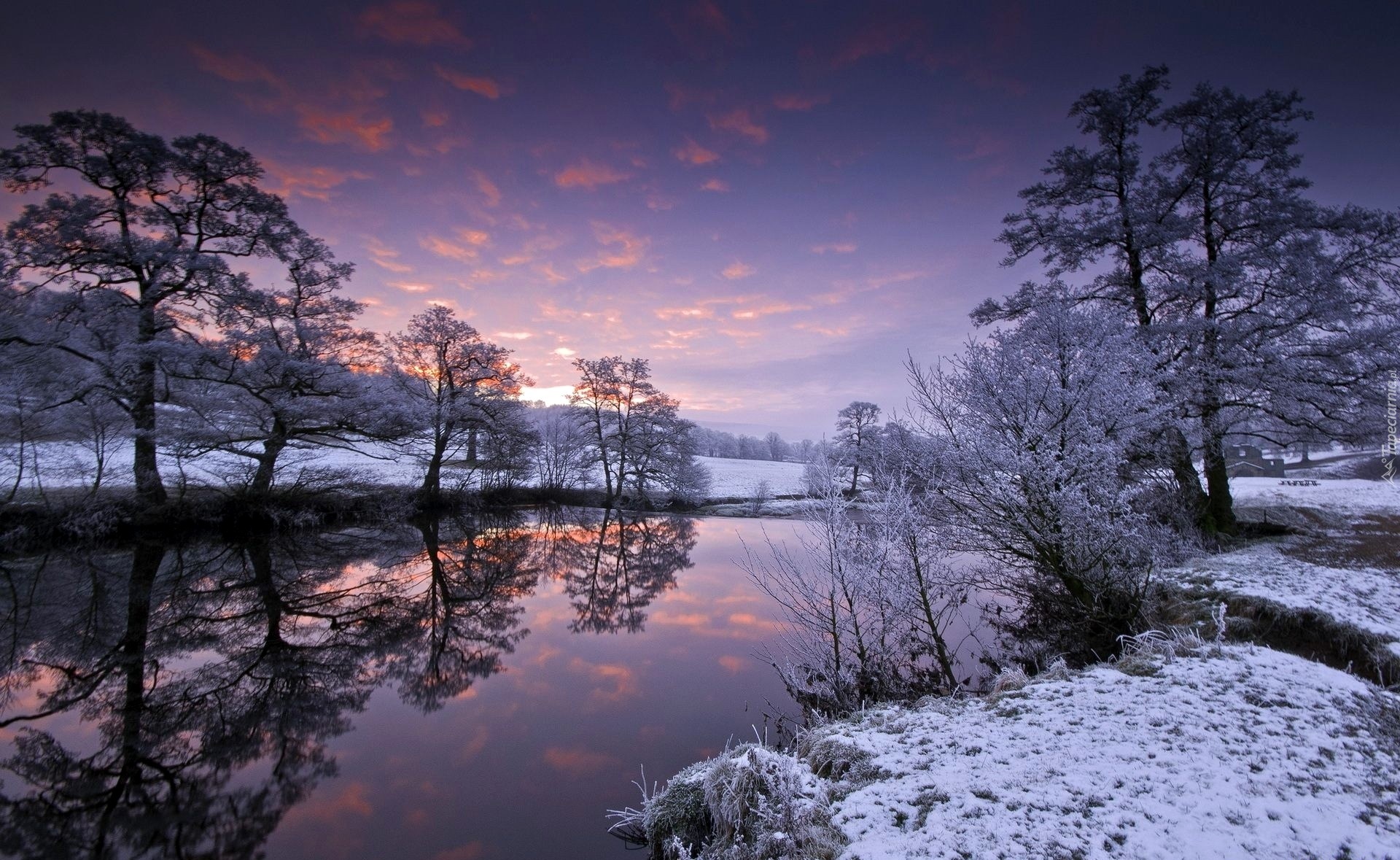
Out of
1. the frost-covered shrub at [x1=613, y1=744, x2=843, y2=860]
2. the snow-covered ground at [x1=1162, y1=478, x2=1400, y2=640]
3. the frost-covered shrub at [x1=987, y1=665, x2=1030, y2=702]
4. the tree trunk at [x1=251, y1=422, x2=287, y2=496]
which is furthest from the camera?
the tree trunk at [x1=251, y1=422, x2=287, y2=496]

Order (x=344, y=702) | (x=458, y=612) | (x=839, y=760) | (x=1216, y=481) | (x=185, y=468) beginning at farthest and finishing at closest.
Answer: (x=185, y=468), (x=1216, y=481), (x=458, y=612), (x=344, y=702), (x=839, y=760)

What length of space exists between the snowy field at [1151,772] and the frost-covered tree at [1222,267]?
25.9 ft

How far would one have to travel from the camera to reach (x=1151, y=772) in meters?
3.57

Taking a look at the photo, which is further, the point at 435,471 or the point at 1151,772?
the point at 435,471

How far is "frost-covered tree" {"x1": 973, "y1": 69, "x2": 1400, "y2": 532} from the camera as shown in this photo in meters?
11.4

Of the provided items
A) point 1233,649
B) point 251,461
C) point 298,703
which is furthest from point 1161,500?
point 251,461

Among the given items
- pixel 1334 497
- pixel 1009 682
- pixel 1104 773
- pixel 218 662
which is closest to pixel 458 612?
pixel 218 662

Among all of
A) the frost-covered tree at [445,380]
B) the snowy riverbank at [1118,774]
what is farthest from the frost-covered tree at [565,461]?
the snowy riverbank at [1118,774]

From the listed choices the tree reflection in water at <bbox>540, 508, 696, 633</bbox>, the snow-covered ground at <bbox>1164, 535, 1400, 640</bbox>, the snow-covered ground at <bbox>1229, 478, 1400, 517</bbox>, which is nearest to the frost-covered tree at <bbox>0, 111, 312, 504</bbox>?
the tree reflection in water at <bbox>540, 508, 696, 633</bbox>

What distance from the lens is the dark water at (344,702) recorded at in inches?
190

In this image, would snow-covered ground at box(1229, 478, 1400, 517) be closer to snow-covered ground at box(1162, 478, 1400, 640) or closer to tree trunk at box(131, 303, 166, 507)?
snow-covered ground at box(1162, 478, 1400, 640)

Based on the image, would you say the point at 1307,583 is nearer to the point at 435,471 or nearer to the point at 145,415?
the point at 145,415

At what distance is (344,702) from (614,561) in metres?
10.6

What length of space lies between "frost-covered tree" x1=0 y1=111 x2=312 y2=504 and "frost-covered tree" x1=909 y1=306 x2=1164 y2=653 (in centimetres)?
2225
